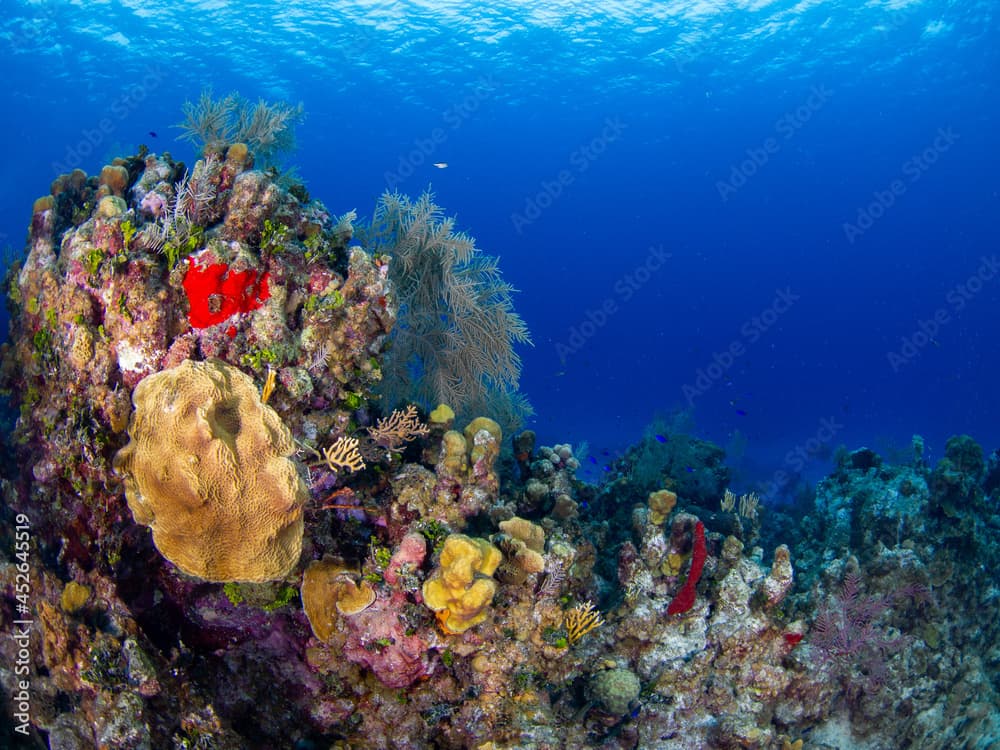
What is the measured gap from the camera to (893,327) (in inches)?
3292

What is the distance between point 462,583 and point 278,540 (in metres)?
1.51

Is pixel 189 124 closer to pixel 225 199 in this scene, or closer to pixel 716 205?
pixel 225 199

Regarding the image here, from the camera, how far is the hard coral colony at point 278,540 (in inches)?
180

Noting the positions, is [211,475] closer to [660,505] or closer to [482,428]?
[482,428]

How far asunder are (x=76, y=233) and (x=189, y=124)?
3165 millimetres

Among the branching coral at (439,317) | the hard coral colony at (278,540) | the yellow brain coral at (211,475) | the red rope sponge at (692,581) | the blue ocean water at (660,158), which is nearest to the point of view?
the yellow brain coral at (211,475)

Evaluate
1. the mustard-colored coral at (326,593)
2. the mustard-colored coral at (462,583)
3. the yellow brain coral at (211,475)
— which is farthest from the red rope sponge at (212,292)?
the mustard-colored coral at (462,583)

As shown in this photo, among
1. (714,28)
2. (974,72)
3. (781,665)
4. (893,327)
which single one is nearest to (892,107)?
(974,72)

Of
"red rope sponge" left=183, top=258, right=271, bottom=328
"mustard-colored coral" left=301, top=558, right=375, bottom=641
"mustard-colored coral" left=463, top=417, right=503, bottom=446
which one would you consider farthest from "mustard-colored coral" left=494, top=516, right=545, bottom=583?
"red rope sponge" left=183, top=258, right=271, bottom=328

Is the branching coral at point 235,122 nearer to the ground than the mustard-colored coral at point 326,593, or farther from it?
farther from it

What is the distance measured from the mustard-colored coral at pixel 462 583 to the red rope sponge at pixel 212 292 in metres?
2.83

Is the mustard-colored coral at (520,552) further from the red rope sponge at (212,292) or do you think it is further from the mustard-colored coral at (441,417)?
the red rope sponge at (212,292)

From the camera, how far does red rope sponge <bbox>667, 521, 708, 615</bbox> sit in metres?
6.74

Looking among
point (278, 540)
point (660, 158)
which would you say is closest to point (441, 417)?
point (278, 540)
